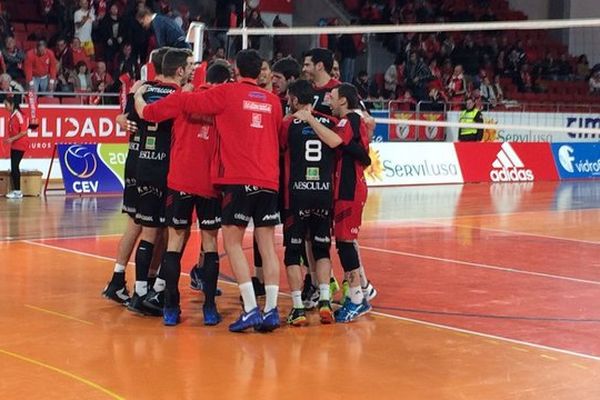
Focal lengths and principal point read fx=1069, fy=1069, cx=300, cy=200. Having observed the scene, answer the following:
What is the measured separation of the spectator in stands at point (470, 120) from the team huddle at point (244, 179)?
52.1 ft

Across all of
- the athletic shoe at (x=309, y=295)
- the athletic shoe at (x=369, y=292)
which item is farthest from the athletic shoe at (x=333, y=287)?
the athletic shoe at (x=369, y=292)

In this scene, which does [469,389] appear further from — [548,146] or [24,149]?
[548,146]

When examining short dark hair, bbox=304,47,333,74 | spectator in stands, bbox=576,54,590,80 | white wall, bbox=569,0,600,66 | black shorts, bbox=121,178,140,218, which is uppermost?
white wall, bbox=569,0,600,66

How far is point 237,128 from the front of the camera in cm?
796

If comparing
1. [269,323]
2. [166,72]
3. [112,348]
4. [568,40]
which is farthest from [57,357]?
[568,40]

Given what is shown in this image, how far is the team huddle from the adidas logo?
1630 cm

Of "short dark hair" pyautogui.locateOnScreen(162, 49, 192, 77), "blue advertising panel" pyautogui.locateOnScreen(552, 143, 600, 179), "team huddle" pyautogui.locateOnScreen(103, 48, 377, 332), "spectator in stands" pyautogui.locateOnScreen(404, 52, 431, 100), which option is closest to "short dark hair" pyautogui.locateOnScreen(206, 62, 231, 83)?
"team huddle" pyautogui.locateOnScreen(103, 48, 377, 332)

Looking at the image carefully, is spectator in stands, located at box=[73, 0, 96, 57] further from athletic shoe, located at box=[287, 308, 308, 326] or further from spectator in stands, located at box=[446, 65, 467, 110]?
athletic shoe, located at box=[287, 308, 308, 326]

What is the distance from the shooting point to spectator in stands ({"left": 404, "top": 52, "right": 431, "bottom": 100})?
92.9 ft

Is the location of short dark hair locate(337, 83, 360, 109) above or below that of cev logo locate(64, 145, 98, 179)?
above

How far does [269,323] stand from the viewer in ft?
26.1

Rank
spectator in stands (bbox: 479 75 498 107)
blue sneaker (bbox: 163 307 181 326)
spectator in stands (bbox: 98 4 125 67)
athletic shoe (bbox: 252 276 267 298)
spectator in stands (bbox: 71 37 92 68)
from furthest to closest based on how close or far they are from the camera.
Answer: spectator in stands (bbox: 479 75 498 107) < spectator in stands (bbox: 98 4 125 67) < spectator in stands (bbox: 71 37 92 68) < athletic shoe (bbox: 252 276 267 298) < blue sneaker (bbox: 163 307 181 326)

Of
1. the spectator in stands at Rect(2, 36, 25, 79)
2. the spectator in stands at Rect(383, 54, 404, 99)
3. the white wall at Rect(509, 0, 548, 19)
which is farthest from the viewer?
the white wall at Rect(509, 0, 548, 19)

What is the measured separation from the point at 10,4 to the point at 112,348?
754 inches
